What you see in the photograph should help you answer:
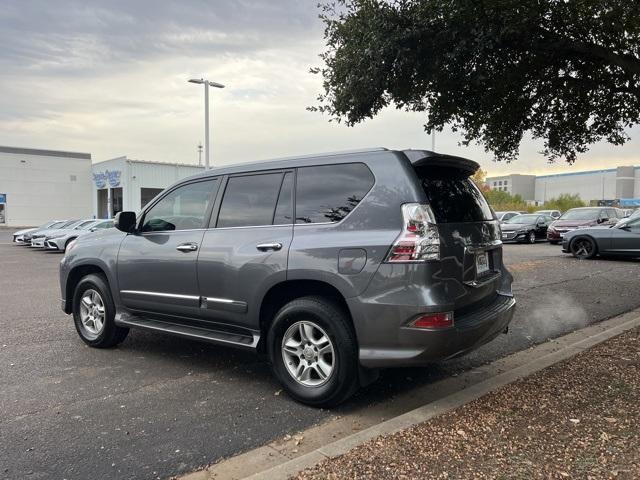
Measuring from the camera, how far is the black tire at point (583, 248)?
1497cm

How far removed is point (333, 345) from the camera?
13.0 ft

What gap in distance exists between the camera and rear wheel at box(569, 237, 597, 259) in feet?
49.1

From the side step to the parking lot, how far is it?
388 millimetres

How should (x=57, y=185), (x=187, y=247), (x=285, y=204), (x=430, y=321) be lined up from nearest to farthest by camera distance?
1. (x=430, y=321)
2. (x=285, y=204)
3. (x=187, y=247)
4. (x=57, y=185)

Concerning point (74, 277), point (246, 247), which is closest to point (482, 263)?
point (246, 247)

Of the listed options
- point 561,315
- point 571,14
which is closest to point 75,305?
point 561,315

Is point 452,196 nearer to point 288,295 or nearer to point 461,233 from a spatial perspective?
point 461,233

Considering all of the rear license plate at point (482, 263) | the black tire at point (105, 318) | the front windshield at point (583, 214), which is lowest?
the black tire at point (105, 318)

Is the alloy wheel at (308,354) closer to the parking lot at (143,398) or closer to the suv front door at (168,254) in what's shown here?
the parking lot at (143,398)

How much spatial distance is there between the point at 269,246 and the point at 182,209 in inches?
52.9

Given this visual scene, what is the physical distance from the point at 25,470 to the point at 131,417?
2.80 feet

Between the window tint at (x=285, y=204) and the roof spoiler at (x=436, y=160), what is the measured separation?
1.02 metres

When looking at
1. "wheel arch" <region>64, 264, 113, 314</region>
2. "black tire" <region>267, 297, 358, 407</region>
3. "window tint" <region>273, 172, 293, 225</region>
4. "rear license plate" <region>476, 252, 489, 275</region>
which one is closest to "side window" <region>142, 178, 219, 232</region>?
"window tint" <region>273, 172, 293, 225</region>

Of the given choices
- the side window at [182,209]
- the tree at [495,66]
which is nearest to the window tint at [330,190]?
the side window at [182,209]
